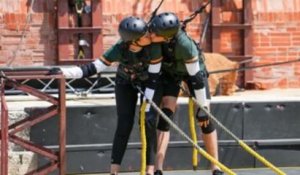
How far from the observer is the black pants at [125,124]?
7527 millimetres

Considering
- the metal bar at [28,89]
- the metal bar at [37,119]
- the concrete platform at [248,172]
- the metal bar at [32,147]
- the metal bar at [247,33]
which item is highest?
the metal bar at [247,33]

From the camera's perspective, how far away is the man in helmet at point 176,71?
7305 mm

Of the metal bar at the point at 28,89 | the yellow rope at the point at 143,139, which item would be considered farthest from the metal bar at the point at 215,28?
the yellow rope at the point at 143,139

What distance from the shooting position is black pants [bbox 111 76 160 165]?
7527 mm

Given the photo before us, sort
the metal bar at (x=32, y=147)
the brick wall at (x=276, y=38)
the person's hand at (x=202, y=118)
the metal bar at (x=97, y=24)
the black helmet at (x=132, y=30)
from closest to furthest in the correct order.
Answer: the black helmet at (x=132, y=30)
the person's hand at (x=202, y=118)
the metal bar at (x=32, y=147)
the metal bar at (x=97, y=24)
the brick wall at (x=276, y=38)

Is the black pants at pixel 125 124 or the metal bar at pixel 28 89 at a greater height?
the metal bar at pixel 28 89

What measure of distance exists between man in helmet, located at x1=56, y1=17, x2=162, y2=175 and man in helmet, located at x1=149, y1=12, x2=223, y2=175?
0.46 ft

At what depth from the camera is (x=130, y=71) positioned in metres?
7.48

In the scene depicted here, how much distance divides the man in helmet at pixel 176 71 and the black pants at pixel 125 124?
0.27 meters

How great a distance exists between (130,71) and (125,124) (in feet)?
1.68

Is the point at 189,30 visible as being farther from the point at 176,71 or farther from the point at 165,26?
the point at 165,26

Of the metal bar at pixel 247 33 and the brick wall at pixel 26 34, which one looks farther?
the metal bar at pixel 247 33

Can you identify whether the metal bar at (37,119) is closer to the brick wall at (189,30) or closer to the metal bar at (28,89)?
the metal bar at (28,89)

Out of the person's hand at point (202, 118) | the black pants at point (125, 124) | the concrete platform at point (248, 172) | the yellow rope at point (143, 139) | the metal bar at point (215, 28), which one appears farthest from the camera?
the metal bar at point (215, 28)
